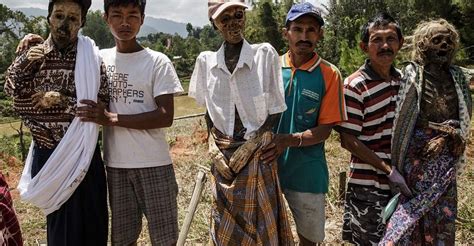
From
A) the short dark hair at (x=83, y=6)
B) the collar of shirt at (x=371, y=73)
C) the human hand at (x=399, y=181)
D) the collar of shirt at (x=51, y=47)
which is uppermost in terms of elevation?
the short dark hair at (x=83, y=6)

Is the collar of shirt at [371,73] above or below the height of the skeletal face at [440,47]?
below

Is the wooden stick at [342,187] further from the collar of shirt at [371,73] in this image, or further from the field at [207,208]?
the collar of shirt at [371,73]

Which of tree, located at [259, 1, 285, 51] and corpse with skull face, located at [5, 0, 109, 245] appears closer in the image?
corpse with skull face, located at [5, 0, 109, 245]

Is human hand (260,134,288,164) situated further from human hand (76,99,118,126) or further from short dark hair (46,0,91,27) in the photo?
short dark hair (46,0,91,27)

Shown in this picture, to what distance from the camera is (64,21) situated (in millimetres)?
2186

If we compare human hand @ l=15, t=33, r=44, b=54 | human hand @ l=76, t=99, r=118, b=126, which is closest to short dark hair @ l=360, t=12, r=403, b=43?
human hand @ l=76, t=99, r=118, b=126

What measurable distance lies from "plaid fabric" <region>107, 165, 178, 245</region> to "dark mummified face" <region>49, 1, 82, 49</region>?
29.2 inches

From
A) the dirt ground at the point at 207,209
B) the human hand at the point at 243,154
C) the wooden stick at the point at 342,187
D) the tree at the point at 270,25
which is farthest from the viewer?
the tree at the point at 270,25

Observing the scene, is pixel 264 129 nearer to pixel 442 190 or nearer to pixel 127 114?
pixel 127 114

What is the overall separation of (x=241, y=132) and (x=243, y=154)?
0.15m

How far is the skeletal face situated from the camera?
7.59 feet

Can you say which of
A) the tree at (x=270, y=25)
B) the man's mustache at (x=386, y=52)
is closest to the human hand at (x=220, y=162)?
the man's mustache at (x=386, y=52)

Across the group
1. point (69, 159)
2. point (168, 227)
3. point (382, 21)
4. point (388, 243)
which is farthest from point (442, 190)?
point (69, 159)

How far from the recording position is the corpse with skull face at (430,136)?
7.56ft
